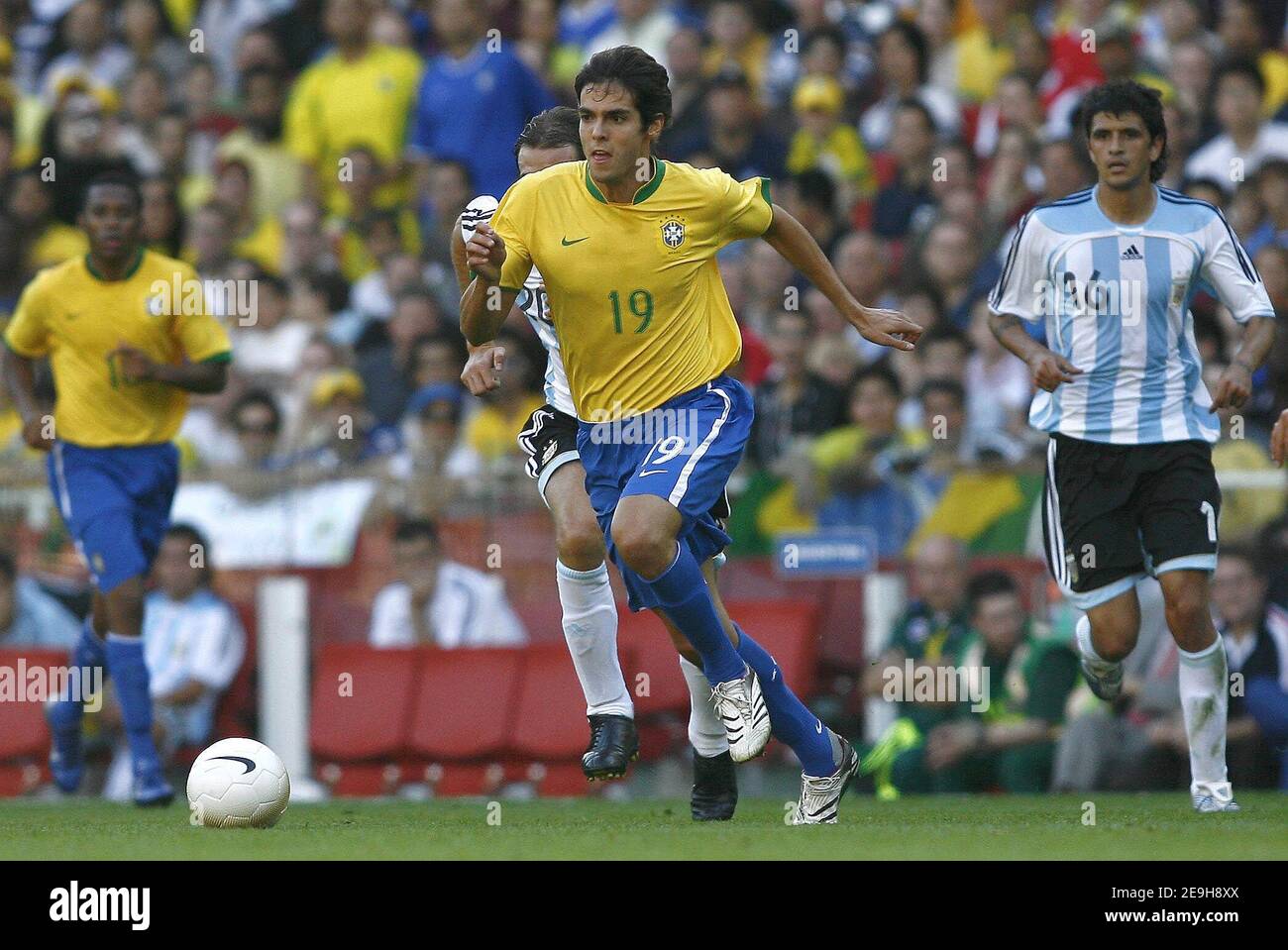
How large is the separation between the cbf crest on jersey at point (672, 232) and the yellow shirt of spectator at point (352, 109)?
802 cm

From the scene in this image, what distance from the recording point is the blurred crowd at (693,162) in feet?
37.9

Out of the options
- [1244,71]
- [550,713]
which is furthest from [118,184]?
[1244,71]

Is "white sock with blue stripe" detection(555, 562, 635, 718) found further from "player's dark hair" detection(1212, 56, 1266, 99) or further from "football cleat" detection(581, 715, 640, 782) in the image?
"player's dark hair" detection(1212, 56, 1266, 99)

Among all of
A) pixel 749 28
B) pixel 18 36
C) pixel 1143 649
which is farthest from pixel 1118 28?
pixel 18 36

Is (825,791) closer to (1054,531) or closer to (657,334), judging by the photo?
(1054,531)

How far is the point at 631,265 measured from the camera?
765cm

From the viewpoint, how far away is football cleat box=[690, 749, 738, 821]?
8.27 metres

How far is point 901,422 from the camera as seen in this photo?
1227 cm

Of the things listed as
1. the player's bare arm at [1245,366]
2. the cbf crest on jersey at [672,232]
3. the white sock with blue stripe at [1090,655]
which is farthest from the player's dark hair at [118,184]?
the player's bare arm at [1245,366]

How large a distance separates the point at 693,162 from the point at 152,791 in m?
6.11

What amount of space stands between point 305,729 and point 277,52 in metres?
6.97

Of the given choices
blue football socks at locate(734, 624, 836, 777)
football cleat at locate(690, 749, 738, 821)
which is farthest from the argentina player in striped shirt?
football cleat at locate(690, 749, 738, 821)

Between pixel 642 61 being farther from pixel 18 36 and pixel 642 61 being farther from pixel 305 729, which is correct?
pixel 18 36

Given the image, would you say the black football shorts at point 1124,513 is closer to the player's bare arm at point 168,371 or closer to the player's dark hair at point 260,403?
the player's bare arm at point 168,371
